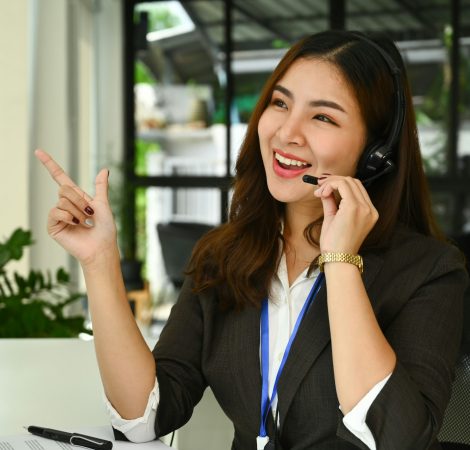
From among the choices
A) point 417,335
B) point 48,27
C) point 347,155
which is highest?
point 48,27

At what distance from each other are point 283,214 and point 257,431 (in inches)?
20.3

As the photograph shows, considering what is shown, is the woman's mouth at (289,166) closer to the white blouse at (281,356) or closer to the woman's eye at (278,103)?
the woman's eye at (278,103)

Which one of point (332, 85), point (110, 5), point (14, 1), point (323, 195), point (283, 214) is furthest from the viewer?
point (110, 5)

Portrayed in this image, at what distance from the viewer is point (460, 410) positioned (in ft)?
5.14

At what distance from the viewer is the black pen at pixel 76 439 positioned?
4.53ft

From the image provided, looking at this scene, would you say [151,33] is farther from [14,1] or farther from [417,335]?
[417,335]

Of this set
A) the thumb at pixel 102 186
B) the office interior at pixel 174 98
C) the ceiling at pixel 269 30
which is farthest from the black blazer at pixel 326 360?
the ceiling at pixel 269 30

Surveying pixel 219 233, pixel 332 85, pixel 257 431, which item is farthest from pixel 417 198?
pixel 257 431

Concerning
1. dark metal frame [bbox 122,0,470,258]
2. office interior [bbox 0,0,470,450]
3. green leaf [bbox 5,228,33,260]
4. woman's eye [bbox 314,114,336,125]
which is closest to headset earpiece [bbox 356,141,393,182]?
woman's eye [bbox 314,114,336,125]

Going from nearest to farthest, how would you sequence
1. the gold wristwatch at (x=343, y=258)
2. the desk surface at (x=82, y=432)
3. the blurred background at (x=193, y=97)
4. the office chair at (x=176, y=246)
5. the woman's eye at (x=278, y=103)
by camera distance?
1. the desk surface at (x=82, y=432)
2. the gold wristwatch at (x=343, y=258)
3. the woman's eye at (x=278, y=103)
4. the office chair at (x=176, y=246)
5. the blurred background at (x=193, y=97)

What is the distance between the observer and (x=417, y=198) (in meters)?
1.77

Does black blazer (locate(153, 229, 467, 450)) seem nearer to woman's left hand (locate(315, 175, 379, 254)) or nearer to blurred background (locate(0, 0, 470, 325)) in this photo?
woman's left hand (locate(315, 175, 379, 254))

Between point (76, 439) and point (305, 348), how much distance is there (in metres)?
0.46

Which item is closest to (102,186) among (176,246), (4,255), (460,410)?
(460,410)
